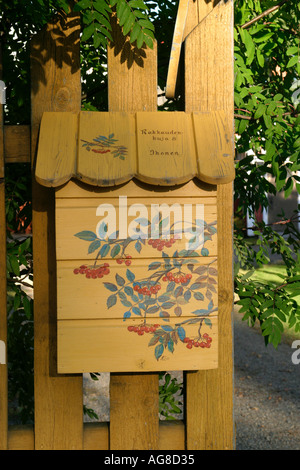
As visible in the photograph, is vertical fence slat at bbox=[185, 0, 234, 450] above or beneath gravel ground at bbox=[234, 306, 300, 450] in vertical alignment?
above

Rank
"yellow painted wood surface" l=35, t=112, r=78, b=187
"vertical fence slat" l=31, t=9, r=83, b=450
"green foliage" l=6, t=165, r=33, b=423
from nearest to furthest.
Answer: "yellow painted wood surface" l=35, t=112, r=78, b=187 < "vertical fence slat" l=31, t=9, r=83, b=450 < "green foliage" l=6, t=165, r=33, b=423

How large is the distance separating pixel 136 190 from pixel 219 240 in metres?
0.35

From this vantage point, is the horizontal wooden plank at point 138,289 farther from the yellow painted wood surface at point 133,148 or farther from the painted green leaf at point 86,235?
the yellow painted wood surface at point 133,148

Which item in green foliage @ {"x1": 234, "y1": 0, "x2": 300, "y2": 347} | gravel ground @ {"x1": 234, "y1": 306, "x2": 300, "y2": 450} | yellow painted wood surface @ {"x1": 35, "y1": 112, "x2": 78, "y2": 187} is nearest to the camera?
yellow painted wood surface @ {"x1": 35, "y1": 112, "x2": 78, "y2": 187}

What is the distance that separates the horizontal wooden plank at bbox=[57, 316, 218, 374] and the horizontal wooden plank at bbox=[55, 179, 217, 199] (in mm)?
370

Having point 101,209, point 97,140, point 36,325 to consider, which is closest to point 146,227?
point 101,209

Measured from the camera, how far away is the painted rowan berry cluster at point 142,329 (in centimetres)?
167

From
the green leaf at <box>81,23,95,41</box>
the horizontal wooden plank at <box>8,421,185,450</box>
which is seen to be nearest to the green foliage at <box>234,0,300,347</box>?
the horizontal wooden plank at <box>8,421,185,450</box>

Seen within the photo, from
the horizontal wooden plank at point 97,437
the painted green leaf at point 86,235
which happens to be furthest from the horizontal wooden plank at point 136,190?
the horizontal wooden plank at point 97,437

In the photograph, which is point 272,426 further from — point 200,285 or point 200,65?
point 200,65

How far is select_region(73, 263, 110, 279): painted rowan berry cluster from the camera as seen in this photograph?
1.64 meters

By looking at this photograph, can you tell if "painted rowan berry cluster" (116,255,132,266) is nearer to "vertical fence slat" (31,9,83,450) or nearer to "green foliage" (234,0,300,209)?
"vertical fence slat" (31,9,83,450)

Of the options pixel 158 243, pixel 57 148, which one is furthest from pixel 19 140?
pixel 158 243

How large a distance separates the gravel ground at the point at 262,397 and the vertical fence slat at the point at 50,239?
1.65 m
